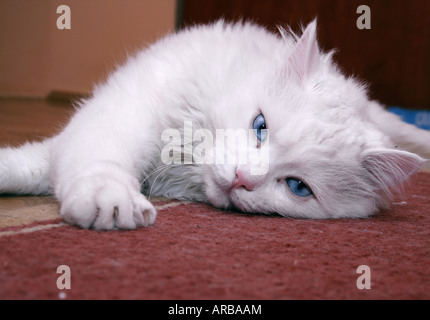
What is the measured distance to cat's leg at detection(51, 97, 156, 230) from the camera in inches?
37.2

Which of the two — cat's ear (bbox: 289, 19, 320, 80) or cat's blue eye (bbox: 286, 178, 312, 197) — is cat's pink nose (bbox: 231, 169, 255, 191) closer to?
cat's blue eye (bbox: 286, 178, 312, 197)

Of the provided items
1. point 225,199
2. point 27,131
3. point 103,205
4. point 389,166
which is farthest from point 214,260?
point 27,131

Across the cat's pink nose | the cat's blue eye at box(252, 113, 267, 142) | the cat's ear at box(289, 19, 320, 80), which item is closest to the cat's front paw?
the cat's pink nose

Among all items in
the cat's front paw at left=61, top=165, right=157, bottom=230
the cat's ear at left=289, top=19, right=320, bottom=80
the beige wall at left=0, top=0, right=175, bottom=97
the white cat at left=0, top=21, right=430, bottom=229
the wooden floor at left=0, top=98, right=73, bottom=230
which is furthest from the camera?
the beige wall at left=0, top=0, right=175, bottom=97

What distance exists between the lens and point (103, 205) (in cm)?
93

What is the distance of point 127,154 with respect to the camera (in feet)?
3.95

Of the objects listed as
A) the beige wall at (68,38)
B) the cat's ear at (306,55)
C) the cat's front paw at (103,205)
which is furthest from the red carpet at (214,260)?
the beige wall at (68,38)

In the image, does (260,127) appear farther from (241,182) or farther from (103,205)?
(103,205)

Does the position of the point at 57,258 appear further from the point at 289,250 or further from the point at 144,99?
the point at 144,99

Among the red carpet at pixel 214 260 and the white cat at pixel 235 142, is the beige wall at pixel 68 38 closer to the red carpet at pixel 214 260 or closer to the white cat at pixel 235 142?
the white cat at pixel 235 142

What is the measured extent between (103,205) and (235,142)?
42cm

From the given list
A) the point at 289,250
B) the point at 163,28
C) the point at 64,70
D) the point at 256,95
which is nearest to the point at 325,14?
the point at 163,28

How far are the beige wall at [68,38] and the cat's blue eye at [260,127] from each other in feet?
11.1

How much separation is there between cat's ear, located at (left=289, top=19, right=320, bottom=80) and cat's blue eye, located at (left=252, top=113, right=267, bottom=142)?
185mm
